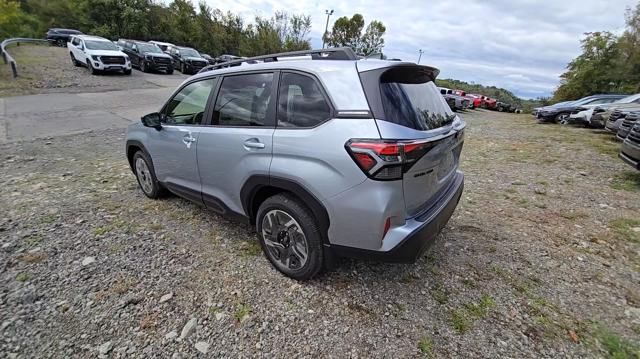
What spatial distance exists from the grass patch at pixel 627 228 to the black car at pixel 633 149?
1679mm

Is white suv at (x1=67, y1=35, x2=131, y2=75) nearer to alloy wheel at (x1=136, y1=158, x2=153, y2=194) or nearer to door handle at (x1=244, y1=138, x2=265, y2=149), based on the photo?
alloy wheel at (x1=136, y1=158, x2=153, y2=194)

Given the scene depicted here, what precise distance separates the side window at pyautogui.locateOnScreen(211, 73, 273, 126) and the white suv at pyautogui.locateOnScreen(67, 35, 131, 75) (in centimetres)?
1709

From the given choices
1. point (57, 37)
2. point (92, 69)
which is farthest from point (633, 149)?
point (57, 37)

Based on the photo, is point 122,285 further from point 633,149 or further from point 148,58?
point 148,58

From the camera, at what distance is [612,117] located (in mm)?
9305

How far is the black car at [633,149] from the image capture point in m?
4.71

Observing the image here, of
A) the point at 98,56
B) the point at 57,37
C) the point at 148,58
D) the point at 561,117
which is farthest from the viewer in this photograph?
the point at 57,37

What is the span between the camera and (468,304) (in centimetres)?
229

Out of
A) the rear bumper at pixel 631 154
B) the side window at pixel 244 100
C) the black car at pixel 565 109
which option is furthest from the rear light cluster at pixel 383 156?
the black car at pixel 565 109

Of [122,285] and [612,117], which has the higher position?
[612,117]

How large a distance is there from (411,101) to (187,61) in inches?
906

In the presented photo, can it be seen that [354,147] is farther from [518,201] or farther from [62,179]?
[62,179]

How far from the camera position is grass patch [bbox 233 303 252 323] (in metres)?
2.12

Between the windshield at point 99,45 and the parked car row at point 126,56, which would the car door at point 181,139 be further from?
the windshield at point 99,45
